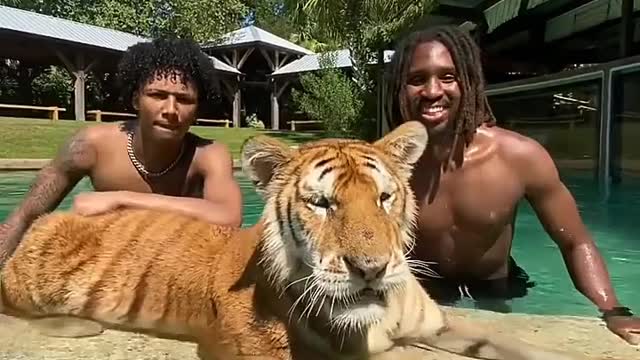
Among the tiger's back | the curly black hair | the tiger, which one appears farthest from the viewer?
the curly black hair

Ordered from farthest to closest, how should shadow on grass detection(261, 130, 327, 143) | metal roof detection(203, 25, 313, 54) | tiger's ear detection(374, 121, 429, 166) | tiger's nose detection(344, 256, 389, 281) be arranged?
metal roof detection(203, 25, 313, 54)
shadow on grass detection(261, 130, 327, 143)
tiger's ear detection(374, 121, 429, 166)
tiger's nose detection(344, 256, 389, 281)

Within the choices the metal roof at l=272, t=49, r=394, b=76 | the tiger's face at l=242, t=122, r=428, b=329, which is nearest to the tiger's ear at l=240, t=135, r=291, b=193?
the tiger's face at l=242, t=122, r=428, b=329

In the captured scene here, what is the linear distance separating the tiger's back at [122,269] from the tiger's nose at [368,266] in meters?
0.72

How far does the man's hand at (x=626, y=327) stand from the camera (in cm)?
285

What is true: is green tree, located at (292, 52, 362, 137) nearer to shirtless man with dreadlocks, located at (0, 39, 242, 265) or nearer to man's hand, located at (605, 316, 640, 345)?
shirtless man with dreadlocks, located at (0, 39, 242, 265)

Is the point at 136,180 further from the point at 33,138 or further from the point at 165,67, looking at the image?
the point at 33,138

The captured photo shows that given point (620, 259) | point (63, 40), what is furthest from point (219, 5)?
point (620, 259)

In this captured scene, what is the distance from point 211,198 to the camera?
3.76 m

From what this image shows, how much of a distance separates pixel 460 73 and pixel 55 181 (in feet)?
7.23

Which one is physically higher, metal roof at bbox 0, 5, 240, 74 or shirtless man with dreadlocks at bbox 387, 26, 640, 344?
metal roof at bbox 0, 5, 240, 74

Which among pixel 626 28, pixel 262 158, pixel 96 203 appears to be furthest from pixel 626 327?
pixel 626 28

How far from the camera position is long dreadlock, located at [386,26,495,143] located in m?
3.38

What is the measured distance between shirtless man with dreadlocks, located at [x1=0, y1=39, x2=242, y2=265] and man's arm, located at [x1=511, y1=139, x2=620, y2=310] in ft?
4.64

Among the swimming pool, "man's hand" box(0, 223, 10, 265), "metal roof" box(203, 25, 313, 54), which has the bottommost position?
the swimming pool
